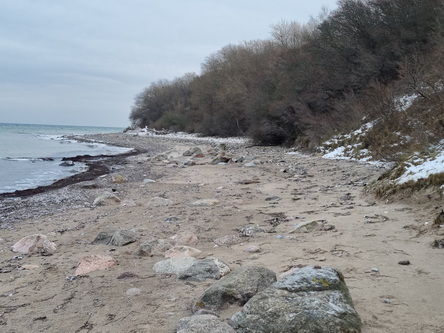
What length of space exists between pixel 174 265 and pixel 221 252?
2.71 feet

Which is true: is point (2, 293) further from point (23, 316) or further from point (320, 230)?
point (320, 230)

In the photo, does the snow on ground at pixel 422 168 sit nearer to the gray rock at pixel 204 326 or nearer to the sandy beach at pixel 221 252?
the sandy beach at pixel 221 252

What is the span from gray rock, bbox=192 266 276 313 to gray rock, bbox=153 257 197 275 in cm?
93

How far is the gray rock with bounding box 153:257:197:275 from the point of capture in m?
4.29

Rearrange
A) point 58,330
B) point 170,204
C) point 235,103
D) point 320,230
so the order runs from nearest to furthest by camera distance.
Result: point 58,330, point 320,230, point 170,204, point 235,103

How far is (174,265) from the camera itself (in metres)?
4.41

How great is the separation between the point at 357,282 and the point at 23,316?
3.15 metres

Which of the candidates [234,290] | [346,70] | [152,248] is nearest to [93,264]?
Result: [152,248]

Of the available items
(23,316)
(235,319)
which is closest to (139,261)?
(23,316)

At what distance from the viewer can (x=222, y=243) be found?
543 centimetres

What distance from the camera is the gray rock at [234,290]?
3.21 m

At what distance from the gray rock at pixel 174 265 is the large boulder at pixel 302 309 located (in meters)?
1.62

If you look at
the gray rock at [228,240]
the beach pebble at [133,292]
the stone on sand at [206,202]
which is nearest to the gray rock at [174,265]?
the beach pebble at [133,292]

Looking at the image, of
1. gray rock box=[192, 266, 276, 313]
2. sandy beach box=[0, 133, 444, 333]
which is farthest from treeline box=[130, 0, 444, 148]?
gray rock box=[192, 266, 276, 313]
